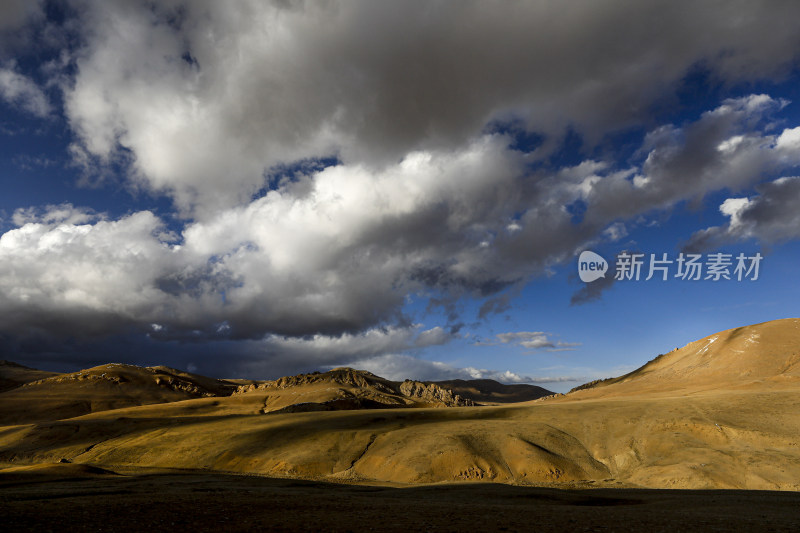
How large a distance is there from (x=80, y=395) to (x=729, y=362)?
211 metres

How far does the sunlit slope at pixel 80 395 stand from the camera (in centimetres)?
15150

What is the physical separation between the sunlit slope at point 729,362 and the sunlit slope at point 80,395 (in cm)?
16279

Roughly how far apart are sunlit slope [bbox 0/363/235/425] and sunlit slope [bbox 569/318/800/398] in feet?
534

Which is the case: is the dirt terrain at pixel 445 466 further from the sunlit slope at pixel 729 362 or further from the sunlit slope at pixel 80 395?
the sunlit slope at pixel 80 395

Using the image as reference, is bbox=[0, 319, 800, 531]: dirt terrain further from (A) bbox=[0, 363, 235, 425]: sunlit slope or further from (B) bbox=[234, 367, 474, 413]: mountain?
(A) bbox=[0, 363, 235, 425]: sunlit slope

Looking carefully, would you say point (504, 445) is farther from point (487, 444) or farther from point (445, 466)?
point (445, 466)

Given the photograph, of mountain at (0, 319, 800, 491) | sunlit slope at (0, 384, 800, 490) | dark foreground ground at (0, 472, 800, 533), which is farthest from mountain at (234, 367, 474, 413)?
dark foreground ground at (0, 472, 800, 533)

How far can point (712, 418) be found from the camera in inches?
2251

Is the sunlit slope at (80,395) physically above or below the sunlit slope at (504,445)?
below

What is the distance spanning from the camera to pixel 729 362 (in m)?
133

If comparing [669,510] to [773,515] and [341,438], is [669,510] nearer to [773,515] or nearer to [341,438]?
[773,515]

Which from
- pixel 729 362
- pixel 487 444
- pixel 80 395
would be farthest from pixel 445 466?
pixel 80 395

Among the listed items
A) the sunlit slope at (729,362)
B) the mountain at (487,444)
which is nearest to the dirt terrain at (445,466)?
the mountain at (487,444)

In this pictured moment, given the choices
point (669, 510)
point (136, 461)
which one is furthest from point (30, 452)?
A: point (669, 510)
